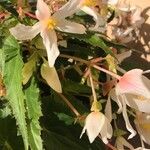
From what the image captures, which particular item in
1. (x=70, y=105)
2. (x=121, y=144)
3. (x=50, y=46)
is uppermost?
(x=50, y=46)

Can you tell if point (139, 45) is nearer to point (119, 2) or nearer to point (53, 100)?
point (119, 2)

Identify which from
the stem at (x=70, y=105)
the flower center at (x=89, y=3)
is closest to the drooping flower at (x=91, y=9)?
the flower center at (x=89, y=3)

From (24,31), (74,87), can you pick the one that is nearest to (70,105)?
(74,87)

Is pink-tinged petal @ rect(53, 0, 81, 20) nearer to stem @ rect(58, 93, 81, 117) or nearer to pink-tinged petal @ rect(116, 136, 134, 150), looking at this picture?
stem @ rect(58, 93, 81, 117)

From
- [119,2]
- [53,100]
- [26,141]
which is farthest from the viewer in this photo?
[119,2]

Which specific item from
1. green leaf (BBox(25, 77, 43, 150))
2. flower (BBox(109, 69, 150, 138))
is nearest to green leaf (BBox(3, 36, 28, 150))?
green leaf (BBox(25, 77, 43, 150))

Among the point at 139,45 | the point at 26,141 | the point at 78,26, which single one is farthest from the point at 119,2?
the point at 26,141

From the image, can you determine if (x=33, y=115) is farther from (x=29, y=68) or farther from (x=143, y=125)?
(x=143, y=125)
